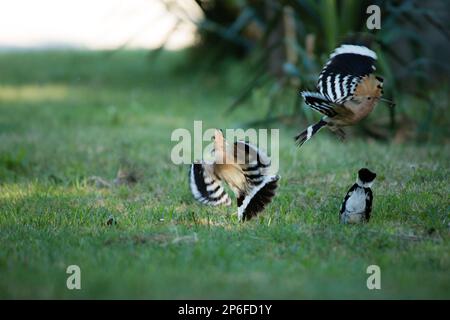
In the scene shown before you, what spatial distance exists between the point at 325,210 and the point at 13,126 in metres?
4.36

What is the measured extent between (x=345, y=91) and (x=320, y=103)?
256 millimetres

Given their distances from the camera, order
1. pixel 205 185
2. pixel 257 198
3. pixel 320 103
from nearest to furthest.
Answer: pixel 320 103 < pixel 257 198 < pixel 205 185

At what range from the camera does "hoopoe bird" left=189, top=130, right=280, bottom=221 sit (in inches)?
153

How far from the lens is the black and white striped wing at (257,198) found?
12.9ft

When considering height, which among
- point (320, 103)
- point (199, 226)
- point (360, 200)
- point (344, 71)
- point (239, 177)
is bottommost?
point (199, 226)

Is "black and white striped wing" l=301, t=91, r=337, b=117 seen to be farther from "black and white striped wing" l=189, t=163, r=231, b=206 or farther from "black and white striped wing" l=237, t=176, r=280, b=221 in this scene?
"black and white striped wing" l=189, t=163, r=231, b=206

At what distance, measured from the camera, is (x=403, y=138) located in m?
6.98

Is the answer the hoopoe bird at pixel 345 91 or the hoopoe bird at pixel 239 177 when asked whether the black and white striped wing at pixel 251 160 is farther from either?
the hoopoe bird at pixel 345 91

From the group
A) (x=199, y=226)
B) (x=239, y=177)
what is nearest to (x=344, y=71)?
(x=239, y=177)

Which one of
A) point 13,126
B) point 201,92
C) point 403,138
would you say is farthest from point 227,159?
point 201,92

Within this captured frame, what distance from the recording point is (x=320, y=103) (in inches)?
152

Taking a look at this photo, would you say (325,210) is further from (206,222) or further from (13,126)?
(13,126)

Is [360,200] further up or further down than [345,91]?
further down

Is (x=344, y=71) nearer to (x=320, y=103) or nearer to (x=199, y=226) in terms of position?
(x=320, y=103)
